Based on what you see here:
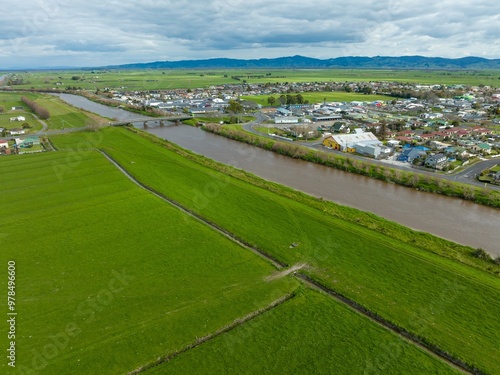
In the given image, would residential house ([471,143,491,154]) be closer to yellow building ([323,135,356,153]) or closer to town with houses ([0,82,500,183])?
town with houses ([0,82,500,183])

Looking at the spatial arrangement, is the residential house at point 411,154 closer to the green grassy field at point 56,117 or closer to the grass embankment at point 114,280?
the grass embankment at point 114,280

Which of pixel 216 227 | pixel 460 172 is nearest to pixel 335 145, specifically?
pixel 460 172

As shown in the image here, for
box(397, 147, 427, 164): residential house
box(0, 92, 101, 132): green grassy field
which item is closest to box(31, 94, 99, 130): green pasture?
box(0, 92, 101, 132): green grassy field

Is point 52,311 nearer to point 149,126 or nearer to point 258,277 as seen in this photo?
point 258,277

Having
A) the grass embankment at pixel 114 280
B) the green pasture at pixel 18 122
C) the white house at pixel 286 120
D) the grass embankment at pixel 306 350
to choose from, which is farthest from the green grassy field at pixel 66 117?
the grass embankment at pixel 306 350

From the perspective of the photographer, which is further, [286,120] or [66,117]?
[66,117]

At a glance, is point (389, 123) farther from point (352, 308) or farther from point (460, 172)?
point (352, 308)
